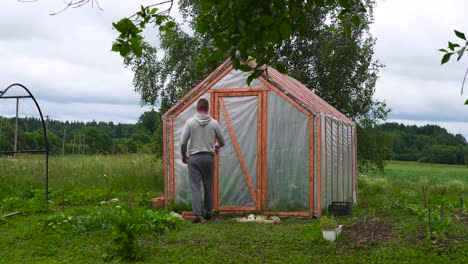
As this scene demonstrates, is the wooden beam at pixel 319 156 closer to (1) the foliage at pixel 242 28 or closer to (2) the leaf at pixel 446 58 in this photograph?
(1) the foliage at pixel 242 28

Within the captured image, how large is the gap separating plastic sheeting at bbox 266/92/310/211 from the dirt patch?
7.78ft

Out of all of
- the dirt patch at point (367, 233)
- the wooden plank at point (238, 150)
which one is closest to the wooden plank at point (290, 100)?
the wooden plank at point (238, 150)

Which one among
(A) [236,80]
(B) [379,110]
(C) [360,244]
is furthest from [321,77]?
(C) [360,244]

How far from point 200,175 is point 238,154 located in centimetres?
145

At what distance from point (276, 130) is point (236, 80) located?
1.22 m

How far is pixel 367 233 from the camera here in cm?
799

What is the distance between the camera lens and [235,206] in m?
11.5

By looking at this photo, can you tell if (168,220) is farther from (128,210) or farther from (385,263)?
(385,263)

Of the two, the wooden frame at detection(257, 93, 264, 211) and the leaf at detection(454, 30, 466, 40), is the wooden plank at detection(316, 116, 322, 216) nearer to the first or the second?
the wooden frame at detection(257, 93, 264, 211)

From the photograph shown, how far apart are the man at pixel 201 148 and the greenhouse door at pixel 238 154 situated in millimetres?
1309

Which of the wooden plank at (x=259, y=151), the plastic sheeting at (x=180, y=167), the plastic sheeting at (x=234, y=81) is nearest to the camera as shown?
the wooden plank at (x=259, y=151)

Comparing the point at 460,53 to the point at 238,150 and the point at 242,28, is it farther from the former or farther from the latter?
the point at 238,150

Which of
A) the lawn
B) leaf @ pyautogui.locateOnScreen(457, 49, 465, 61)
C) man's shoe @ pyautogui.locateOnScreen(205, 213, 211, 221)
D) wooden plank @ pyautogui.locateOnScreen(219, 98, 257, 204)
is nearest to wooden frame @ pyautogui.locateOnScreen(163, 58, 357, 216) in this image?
wooden plank @ pyautogui.locateOnScreen(219, 98, 257, 204)

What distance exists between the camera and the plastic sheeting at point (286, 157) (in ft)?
36.6
